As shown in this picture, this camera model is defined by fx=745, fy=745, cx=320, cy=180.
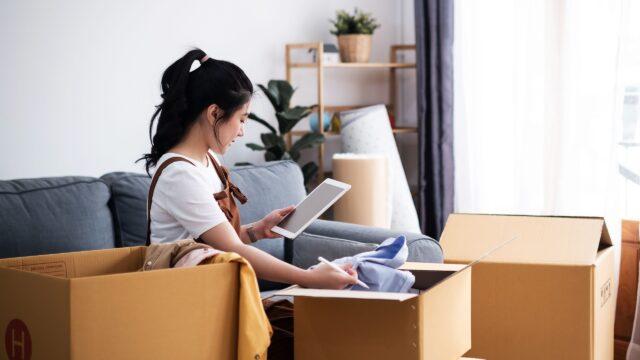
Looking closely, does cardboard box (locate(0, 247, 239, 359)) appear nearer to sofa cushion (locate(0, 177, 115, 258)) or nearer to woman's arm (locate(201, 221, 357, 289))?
woman's arm (locate(201, 221, 357, 289))

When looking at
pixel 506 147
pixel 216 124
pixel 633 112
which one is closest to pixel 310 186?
pixel 506 147

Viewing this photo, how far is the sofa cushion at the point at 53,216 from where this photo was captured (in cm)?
215

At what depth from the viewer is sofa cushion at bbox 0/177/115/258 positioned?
2154mm

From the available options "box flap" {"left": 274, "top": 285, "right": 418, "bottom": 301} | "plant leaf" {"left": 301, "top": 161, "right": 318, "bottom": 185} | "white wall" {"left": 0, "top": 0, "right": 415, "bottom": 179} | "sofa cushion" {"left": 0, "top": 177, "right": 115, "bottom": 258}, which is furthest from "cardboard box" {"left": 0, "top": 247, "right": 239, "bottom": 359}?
"plant leaf" {"left": 301, "top": 161, "right": 318, "bottom": 185}

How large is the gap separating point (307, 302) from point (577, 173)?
6.83 feet

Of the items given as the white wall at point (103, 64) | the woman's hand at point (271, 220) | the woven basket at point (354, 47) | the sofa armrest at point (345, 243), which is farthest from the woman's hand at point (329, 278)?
the woven basket at point (354, 47)

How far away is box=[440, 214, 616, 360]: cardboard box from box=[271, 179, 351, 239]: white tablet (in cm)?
42

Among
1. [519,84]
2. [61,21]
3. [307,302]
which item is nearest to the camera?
[307,302]

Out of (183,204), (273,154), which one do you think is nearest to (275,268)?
(183,204)

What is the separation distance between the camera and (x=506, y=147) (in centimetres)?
359

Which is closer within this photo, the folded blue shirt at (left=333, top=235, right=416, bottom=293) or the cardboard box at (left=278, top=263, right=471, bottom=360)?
the cardboard box at (left=278, top=263, right=471, bottom=360)

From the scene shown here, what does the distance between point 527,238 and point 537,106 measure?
1534 mm

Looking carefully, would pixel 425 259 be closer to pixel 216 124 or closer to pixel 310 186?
pixel 216 124

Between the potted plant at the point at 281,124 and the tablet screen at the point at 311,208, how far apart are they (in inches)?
68.8
